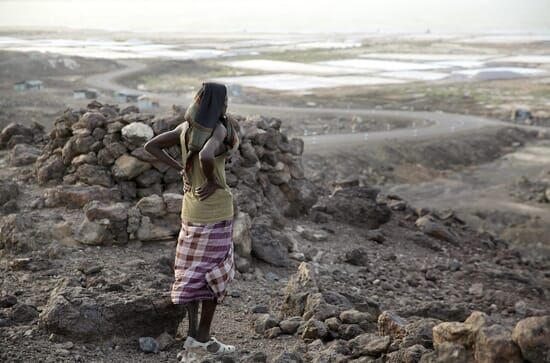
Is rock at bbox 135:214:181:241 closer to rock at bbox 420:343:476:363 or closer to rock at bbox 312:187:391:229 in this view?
rock at bbox 312:187:391:229

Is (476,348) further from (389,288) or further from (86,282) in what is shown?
(389,288)

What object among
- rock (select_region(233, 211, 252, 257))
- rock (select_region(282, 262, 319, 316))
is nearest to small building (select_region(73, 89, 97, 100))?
rock (select_region(233, 211, 252, 257))

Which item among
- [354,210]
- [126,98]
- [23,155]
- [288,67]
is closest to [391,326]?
[354,210]

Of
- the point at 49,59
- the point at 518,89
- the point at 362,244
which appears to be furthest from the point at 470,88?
the point at 362,244

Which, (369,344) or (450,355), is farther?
(369,344)

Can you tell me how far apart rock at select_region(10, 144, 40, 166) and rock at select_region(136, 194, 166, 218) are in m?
3.28

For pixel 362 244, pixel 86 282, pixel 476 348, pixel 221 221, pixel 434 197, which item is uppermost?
pixel 221 221

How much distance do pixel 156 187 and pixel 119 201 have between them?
0.50m

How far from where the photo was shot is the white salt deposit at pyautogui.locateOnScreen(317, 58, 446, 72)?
6431 cm

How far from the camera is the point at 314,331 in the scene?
538 cm

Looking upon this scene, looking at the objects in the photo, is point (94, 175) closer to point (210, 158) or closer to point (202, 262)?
point (202, 262)

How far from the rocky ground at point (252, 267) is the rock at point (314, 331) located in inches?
0.6

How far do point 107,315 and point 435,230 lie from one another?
26.4ft

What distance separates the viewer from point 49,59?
4909cm
